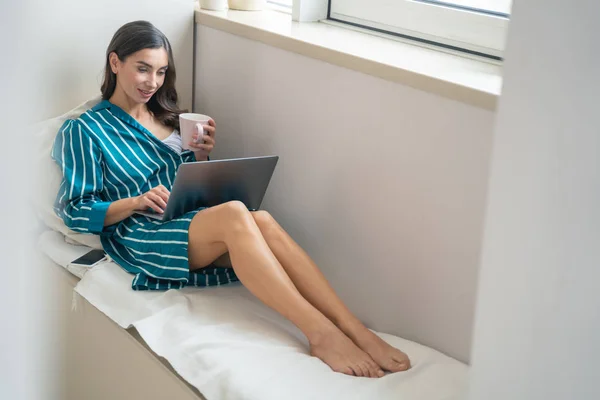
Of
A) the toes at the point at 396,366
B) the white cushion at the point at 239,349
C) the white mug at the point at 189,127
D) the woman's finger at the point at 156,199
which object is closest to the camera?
the white cushion at the point at 239,349

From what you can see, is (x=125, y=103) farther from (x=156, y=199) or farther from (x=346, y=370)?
(x=346, y=370)

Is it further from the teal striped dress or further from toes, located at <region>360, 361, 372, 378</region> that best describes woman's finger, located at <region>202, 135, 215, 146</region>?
toes, located at <region>360, 361, 372, 378</region>

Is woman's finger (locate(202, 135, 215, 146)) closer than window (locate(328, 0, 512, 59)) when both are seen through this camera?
No

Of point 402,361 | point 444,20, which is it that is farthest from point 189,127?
point 402,361

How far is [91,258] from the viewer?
1.62 meters

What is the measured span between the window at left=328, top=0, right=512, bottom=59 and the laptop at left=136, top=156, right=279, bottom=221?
481 mm

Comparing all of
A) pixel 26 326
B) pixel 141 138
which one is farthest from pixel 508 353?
pixel 141 138

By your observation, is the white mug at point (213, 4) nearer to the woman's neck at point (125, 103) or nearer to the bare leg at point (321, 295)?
the woman's neck at point (125, 103)

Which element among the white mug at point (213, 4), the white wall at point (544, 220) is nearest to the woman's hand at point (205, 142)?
the white mug at point (213, 4)

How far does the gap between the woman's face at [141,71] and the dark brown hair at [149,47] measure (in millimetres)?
14

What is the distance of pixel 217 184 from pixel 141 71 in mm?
377

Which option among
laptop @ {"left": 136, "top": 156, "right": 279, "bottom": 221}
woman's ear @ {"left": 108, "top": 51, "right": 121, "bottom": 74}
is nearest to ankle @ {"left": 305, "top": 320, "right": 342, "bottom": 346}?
laptop @ {"left": 136, "top": 156, "right": 279, "bottom": 221}

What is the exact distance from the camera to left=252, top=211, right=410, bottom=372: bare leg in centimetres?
134

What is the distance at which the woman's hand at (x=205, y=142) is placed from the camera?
5.57 ft
